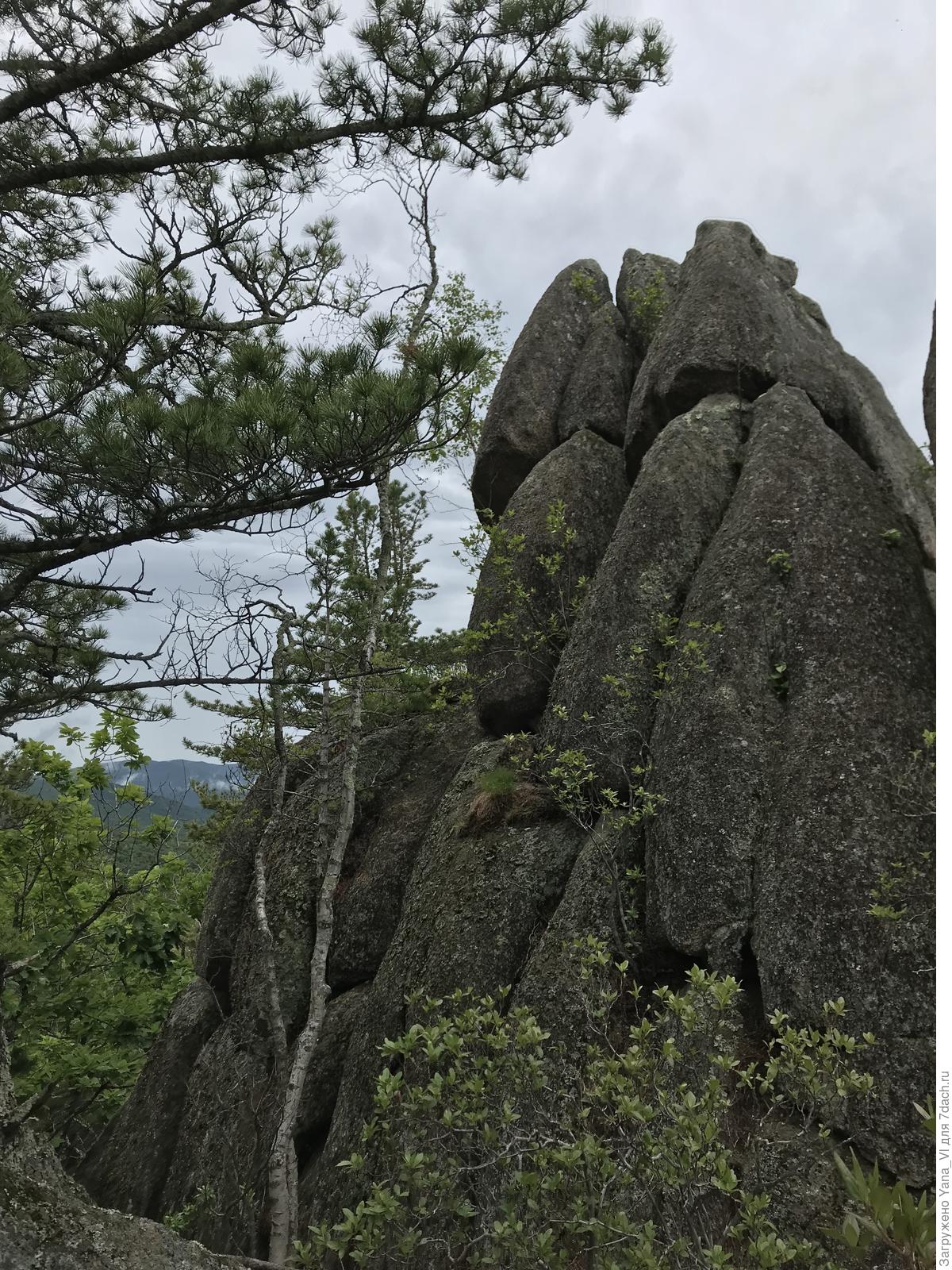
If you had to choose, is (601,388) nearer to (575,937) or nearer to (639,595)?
(639,595)

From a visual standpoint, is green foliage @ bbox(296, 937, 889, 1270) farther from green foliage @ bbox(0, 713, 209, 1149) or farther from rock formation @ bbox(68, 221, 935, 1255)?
green foliage @ bbox(0, 713, 209, 1149)

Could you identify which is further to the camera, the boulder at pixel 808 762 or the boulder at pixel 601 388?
the boulder at pixel 601 388

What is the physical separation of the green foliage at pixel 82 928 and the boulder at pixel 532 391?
7117 mm

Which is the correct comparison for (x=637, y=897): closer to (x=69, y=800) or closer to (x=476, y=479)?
(x=69, y=800)

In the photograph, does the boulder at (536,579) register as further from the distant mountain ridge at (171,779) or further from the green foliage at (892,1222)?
the green foliage at (892,1222)

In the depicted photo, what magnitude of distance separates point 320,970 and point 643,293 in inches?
456

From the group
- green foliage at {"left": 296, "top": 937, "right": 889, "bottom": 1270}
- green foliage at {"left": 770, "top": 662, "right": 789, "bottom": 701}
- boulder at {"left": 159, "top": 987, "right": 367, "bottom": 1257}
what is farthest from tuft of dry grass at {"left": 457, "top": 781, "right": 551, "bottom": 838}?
green foliage at {"left": 296, "top": 937, "right": 889, "bottom": 1270}

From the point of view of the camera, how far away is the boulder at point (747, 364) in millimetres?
10711

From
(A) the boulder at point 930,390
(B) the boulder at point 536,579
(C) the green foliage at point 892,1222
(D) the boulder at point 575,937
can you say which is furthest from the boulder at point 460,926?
(A) the boulder at point 930,390

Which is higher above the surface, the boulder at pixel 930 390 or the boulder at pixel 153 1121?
the boulder at pixel 930 390

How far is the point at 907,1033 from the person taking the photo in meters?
5.83

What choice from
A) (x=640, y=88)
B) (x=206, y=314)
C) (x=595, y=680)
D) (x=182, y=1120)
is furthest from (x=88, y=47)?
(x=182, y=1120)

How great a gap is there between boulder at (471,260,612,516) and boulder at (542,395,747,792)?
11.1 feet

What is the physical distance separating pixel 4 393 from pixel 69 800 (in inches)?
286
